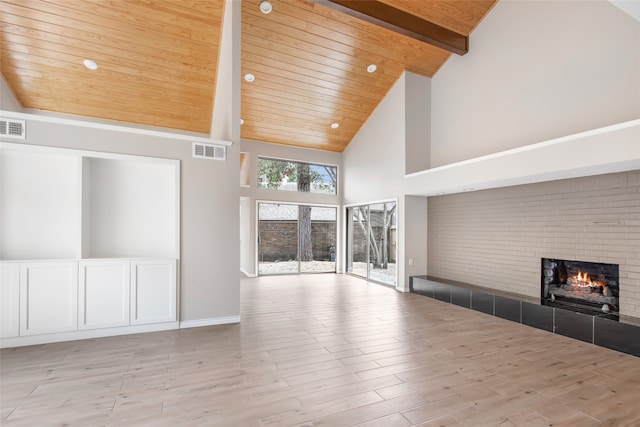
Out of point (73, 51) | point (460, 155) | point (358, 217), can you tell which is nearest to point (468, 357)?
point (460, 155)

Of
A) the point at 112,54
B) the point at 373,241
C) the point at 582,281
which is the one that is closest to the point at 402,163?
the point at 373,241

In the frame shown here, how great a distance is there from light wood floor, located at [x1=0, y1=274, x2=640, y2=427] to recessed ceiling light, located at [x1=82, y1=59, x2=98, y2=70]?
475 centimetres

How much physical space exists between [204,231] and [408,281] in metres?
4.36

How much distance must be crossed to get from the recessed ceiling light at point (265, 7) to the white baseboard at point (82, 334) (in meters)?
5.11

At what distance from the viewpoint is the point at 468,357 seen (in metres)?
3.17

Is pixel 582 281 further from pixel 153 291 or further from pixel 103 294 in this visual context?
pixel 103 294

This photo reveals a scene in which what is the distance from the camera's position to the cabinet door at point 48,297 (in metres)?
3.45

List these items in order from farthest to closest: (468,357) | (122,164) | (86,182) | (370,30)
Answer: (370,30) → (122,164) → (86,182) → (468,357)

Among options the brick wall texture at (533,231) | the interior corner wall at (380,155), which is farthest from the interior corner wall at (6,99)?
the brick wall texture at (533,231)

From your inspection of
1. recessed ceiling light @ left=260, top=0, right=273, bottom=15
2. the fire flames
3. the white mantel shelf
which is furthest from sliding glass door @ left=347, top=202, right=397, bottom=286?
recessed ceiling light @ left=260, top=0, right=273, bottom=15

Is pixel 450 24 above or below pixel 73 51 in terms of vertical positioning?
above

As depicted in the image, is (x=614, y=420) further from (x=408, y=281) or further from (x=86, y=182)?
(x=86, y=182)

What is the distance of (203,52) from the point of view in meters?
5.58

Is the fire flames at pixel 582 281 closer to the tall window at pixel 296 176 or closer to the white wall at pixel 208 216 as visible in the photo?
the white wall at pixel 208 216
